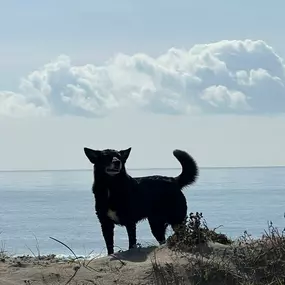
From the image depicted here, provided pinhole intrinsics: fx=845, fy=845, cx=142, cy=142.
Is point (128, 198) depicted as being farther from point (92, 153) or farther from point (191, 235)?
point (191, 235)

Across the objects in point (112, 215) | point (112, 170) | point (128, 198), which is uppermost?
point (112, 170)

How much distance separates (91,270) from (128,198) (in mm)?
1925

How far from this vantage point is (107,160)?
37.0 ft

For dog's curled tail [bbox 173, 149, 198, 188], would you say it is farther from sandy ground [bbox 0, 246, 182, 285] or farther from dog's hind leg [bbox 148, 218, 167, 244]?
sandy ground [bbox 0, 246, 182, 285]

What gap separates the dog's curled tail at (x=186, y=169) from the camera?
12.5 meters

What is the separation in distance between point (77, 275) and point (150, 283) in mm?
869

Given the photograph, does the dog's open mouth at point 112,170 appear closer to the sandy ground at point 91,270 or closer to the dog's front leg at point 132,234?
the dog's front leg at point 132,234

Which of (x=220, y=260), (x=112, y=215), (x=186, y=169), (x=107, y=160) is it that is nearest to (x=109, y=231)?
(x=112, y=215)

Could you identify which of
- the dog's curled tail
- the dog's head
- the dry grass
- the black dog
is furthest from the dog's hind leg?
the dry grass

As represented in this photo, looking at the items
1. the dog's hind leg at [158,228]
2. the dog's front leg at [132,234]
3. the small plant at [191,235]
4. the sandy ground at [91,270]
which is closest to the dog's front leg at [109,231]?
the dog's front leg at [132,234]

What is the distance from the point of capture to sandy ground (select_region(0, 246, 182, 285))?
9500mm

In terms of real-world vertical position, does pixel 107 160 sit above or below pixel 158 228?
above

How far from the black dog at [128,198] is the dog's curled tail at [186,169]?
14cm

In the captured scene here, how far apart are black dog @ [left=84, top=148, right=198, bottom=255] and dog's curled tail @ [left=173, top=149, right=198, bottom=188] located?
137mm
